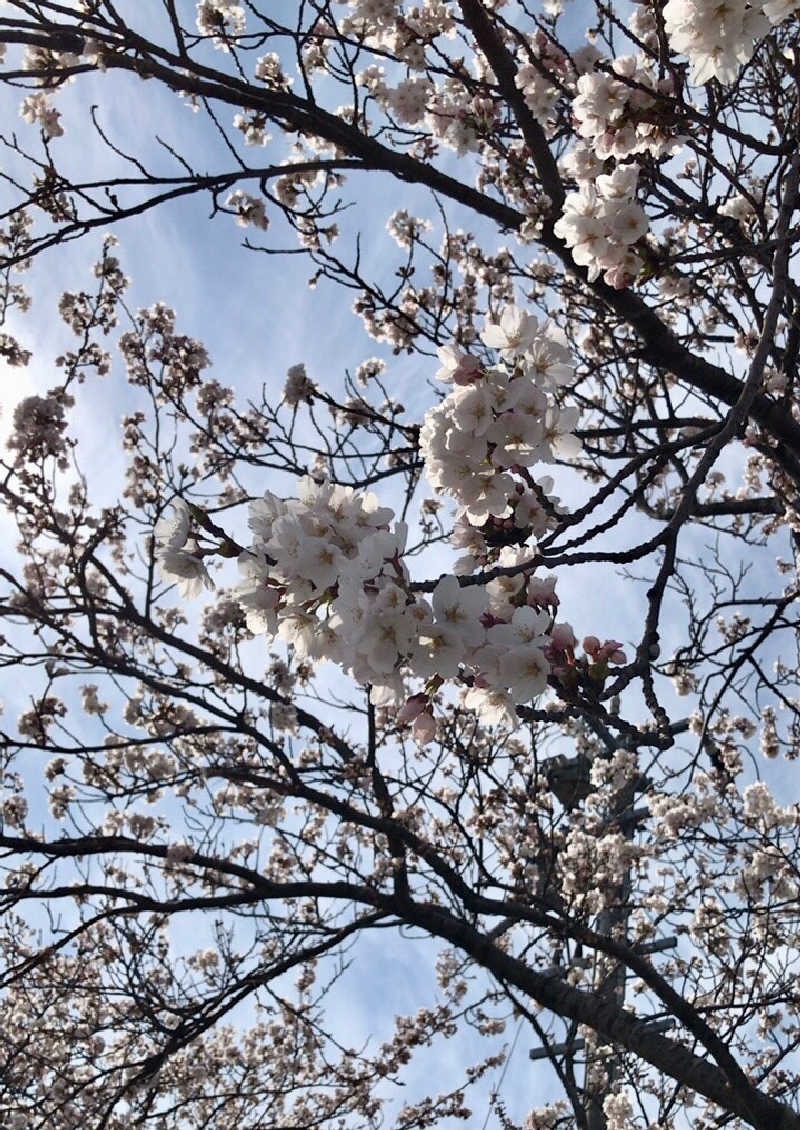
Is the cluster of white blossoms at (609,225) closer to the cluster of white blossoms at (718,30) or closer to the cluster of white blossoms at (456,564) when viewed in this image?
the cluster of white blossoms at (718,30)

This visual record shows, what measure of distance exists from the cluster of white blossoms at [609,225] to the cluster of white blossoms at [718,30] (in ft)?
2.20

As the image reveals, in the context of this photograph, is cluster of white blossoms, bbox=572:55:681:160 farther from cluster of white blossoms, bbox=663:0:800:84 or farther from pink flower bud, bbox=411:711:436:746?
pink flower bud, bbox=411:711:436:746

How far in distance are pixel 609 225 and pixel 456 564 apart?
129 centimetres

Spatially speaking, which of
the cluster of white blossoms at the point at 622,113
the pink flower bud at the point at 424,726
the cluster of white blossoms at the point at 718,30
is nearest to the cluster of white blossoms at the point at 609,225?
Result: the cluster of white blossoms at the point at 622,113

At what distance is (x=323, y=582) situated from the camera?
5.25 ft

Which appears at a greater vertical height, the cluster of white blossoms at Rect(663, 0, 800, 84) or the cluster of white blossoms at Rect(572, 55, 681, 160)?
the cluster of white blossoms at Rect(572, 55, 681, 160)

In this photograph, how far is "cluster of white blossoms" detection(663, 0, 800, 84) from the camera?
163 centimetres

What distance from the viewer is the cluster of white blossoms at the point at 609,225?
98.0 inches

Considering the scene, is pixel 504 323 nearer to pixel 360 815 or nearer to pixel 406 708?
pixel 406 708

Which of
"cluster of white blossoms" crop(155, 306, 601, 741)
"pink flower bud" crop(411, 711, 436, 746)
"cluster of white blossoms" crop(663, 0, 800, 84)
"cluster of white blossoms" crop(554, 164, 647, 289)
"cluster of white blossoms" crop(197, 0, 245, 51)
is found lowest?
"pink flower bud" crop(411, 711, 436, 746)

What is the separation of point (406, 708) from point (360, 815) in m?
3.36

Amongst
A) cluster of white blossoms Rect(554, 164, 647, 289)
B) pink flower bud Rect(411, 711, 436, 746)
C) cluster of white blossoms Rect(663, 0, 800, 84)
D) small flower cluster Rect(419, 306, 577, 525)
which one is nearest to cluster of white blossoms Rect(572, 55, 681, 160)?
cluster of white blossoms Rect(554, 164, 647, 289)

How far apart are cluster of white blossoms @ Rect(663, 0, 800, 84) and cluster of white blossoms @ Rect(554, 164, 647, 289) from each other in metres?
0.67

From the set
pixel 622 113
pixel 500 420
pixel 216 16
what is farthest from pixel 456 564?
pixel 216 16
